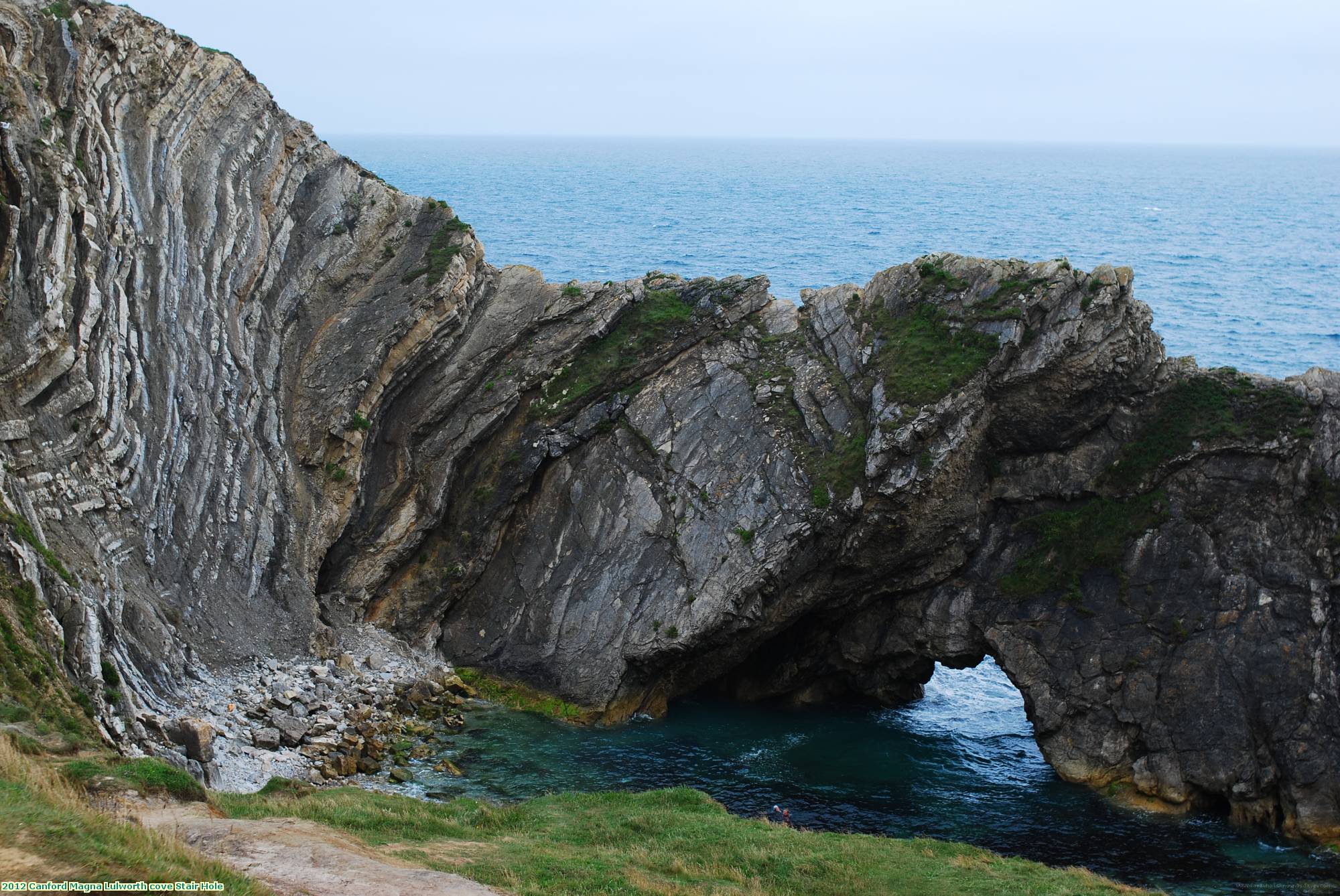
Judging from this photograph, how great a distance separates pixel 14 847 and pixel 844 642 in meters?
33.8

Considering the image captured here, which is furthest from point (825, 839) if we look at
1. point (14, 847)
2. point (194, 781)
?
point (14, 847)

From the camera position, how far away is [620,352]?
159ft

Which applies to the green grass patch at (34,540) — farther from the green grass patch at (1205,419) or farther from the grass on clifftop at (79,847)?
the green grass patch at (1205,419)

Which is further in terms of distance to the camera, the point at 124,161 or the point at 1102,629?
the point at 124,161

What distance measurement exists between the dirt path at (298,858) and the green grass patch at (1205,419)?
29.7 metres

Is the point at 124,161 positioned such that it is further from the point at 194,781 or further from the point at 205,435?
the point at 194,781

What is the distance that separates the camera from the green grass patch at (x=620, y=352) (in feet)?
156

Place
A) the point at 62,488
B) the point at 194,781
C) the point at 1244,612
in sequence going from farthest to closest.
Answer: the point at 1244,612 < the point at 62,488 < the point at 194,781

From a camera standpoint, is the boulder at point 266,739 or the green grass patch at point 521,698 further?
the green grass patch at point 521,698

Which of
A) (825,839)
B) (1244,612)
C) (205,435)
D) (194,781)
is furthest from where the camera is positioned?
(205,435)

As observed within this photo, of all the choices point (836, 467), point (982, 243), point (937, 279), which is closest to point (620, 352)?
point (836, 467)

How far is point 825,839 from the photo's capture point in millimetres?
30906

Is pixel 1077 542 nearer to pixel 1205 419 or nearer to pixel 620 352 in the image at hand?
pixel 1205 419

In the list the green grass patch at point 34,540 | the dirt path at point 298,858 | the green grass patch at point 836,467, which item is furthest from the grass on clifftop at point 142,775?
the green grass patch at point 836,467
